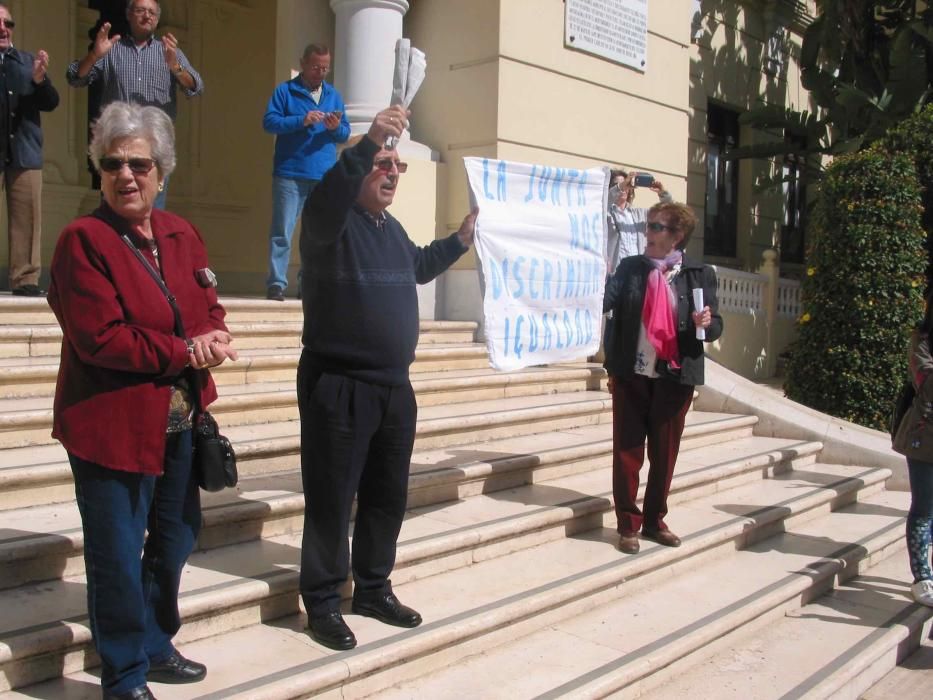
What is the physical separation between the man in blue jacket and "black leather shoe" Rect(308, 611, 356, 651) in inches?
147

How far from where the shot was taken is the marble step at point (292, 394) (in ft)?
14.3

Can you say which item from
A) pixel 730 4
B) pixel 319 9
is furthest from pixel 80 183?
pixel 730 4

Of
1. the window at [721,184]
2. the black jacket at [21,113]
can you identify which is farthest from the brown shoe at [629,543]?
→ the window at [721,184]

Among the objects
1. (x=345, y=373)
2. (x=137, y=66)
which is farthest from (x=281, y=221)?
(x=345, y=373)

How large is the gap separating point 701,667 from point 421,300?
454 centimetres

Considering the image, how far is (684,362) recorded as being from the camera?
485cm

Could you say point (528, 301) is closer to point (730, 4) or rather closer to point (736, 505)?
point (736, 505)

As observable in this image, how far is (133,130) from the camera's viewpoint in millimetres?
2801

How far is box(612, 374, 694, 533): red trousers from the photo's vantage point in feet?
16.1

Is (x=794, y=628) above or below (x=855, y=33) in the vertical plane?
below

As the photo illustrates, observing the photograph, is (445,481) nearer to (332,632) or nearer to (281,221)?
(332,632)

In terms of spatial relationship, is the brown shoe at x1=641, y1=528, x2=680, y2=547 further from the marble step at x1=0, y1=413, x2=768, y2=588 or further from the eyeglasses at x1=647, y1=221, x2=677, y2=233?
the eyeglasses at x1=647, y1=221, x2=677, y2=233

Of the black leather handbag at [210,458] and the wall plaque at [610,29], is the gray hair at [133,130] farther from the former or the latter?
the wall plaque at [610,29]

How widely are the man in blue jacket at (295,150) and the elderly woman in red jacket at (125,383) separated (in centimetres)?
398
